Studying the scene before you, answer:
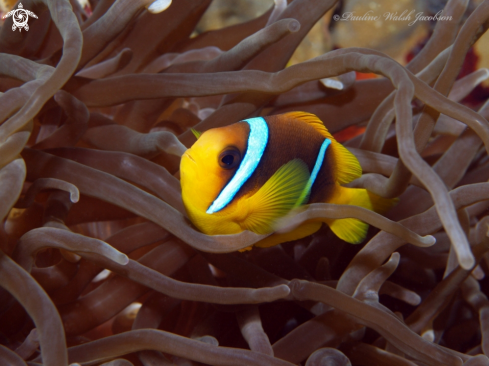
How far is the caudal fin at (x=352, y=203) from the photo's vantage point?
3.00 ft

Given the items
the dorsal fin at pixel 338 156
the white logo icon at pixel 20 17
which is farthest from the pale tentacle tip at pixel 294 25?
the white logo icon at pixel 20 17

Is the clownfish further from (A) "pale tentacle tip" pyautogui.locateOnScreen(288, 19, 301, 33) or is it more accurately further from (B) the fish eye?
(A) "pale tentacle tip" pyautogui.locateOnScreen(288, 19, 301, 33)

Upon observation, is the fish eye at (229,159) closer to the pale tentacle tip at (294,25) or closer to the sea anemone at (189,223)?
the sea anemone at (189,223)

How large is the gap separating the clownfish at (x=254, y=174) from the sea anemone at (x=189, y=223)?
0.05m

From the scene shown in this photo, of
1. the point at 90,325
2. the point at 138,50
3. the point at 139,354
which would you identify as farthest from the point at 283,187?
the point at 138,50

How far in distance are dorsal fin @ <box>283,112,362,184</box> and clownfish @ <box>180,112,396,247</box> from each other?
1.1 inches

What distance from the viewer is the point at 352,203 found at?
921 mm

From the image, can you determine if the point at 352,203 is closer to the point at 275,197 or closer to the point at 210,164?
the point at 275,197

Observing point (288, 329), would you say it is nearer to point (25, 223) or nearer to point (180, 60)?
point (25, 223)

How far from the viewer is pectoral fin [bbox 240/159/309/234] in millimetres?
780

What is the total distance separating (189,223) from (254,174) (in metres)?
0.17

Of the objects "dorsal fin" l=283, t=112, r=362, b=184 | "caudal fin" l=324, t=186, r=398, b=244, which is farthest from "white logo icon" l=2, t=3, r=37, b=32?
"caudal fin" l=324, t=186, r=398, b=244

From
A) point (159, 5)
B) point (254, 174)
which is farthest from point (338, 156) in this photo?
point (159, 5)

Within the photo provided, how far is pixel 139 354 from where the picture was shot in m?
0.84
